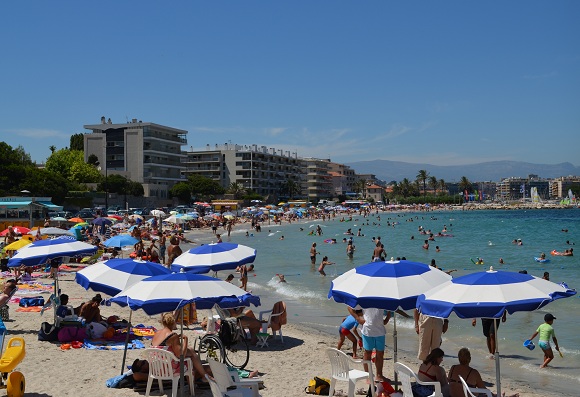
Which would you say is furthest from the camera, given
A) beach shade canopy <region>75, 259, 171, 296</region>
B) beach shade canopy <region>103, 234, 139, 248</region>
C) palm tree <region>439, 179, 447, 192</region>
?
palm tree <region>439, 179, 447, 192</region>

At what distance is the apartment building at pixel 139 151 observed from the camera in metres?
87.8

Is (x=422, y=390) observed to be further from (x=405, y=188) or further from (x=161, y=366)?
(x=405, y=188)

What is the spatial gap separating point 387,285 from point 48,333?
22.9 ft

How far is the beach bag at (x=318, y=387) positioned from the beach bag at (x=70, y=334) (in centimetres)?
482

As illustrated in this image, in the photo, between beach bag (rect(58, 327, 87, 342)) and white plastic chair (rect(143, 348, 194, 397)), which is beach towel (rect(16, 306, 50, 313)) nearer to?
beach bag (rect(58, 327, 87, 342))

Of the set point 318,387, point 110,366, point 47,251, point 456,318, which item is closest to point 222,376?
point 318,387

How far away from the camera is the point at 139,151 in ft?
289

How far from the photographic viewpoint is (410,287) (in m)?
7.04

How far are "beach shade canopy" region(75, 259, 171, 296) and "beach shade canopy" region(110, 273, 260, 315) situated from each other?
156 centimetres

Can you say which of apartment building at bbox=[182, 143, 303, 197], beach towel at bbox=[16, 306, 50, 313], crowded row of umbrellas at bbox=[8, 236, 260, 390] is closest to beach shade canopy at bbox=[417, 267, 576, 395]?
crowded row of umbrellas at bbox=[8, 236, 260, 390]

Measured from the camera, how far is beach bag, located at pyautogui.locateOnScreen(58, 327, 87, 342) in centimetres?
1067

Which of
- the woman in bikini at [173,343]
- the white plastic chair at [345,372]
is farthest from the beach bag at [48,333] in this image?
the white plastic chair at [345,372]

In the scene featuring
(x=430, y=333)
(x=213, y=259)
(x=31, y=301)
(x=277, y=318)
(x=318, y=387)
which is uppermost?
(x=213, y=259)

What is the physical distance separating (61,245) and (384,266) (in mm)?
7005
